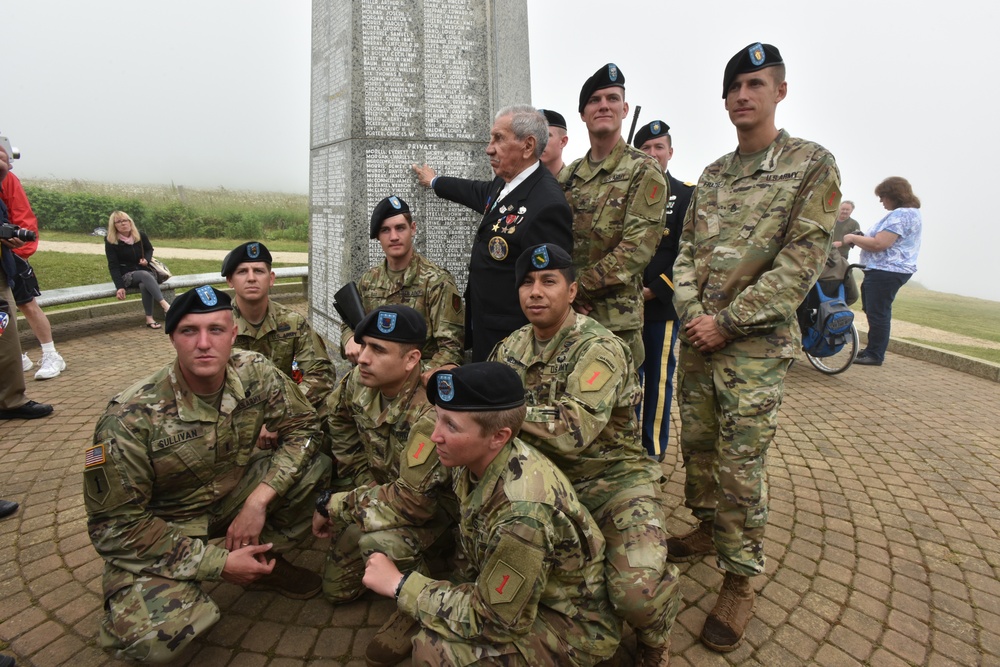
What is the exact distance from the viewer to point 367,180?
14.0ft

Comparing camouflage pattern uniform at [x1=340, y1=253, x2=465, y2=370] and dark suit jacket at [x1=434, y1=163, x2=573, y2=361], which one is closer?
dark suit jacket at [x1=434, y1=163, x2=573, y2=361]

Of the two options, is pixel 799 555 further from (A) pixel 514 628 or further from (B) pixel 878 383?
(B) pixel 878 383

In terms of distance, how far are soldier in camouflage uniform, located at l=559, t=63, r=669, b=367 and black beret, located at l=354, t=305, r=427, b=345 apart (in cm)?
99

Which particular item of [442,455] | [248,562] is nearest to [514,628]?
[442,455]

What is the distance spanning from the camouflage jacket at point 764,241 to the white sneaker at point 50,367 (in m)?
6.39

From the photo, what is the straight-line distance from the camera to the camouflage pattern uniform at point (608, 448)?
2.21m

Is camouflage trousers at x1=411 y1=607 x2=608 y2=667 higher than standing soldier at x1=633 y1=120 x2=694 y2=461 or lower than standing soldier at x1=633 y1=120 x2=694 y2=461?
lower

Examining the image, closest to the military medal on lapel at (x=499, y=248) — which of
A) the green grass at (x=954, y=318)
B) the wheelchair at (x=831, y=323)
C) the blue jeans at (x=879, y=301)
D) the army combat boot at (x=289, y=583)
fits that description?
the army combat boot at (x=289, y=583)

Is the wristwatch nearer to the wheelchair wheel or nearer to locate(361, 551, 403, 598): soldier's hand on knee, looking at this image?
locate(361, 551, 403, 598): soldier's hand on knee

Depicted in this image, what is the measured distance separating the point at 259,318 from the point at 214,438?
1329mm

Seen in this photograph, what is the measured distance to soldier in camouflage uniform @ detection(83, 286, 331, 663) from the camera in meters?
2.29

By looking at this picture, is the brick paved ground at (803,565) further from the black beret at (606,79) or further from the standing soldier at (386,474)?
the black beret at (606,79)

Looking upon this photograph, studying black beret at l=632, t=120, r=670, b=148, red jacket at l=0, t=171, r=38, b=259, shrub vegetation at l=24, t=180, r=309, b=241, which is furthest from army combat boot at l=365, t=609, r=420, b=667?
shrub vegetation at l=24, t=180, r=309, b=241

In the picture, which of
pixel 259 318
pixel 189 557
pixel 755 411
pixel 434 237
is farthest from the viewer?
pixel 434 237
